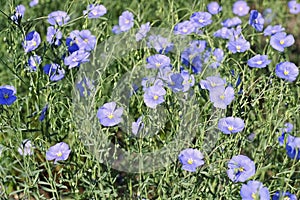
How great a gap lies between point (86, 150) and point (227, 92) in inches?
27.5

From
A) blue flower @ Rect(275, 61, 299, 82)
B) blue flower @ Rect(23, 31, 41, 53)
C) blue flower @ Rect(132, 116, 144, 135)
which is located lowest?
blue flower @ Rect(132, 116, 144, 135)

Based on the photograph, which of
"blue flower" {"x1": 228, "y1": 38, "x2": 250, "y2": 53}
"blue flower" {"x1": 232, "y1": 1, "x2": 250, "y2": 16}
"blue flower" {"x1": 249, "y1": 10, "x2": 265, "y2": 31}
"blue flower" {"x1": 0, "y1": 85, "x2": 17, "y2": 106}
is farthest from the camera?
"blue flower" {"x1": 232, "y1": 1, "x2": 250, "y2": 16}

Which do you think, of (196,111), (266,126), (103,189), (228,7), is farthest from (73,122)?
(228,7)

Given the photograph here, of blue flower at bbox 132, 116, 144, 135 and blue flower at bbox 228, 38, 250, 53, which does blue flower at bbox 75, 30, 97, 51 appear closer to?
blue flower at bbox 132, 116, 144, 135

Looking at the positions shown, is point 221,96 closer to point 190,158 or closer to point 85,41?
point 190,158

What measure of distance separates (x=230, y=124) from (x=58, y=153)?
749 mm

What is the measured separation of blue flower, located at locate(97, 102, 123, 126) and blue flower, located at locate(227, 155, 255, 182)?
50cm

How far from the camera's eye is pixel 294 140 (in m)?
2.60

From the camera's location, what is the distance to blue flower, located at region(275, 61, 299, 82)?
8.46 feet

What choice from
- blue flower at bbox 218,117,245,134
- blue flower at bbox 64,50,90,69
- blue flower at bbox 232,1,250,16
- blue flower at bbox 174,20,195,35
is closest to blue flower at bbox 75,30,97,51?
blue flower at bbox 64,50,90,69

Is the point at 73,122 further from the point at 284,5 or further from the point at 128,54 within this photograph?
the point at 284,5

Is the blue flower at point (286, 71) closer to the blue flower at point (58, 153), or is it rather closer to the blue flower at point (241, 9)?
the blue flower at point (58, 153)

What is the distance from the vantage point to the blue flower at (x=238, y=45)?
2.78 m

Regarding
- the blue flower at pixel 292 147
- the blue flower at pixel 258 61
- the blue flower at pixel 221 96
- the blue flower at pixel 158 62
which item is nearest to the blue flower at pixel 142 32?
the blue flower at pixel 158 62
